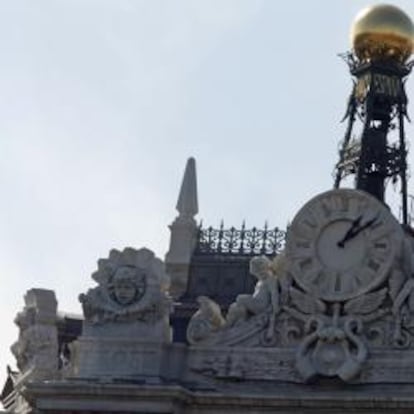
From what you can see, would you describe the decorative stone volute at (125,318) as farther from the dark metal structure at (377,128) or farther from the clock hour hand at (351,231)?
the dark metal structure at (377,128)

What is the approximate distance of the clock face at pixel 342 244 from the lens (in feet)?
173

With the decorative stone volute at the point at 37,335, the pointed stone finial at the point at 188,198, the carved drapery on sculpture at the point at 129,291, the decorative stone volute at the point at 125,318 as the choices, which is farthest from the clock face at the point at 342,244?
the pointed stone finial at the point at 188,198

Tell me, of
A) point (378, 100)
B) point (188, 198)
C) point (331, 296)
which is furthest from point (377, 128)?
point (331, 296)

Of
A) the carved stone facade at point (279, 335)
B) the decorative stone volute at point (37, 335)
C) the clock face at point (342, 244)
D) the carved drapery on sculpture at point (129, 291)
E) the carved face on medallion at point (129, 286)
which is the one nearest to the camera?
the carved stone facade at point (279, 335)

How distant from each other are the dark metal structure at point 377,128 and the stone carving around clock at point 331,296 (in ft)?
29.5

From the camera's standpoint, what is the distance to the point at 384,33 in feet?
207

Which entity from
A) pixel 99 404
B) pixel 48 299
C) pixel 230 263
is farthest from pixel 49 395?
pixel 230 263

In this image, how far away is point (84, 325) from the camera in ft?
179

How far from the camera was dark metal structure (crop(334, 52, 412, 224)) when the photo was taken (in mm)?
63312

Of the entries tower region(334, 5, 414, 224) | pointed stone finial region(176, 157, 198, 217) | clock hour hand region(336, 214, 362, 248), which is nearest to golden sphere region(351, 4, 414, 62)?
tower region(334, 5, 414, 224)

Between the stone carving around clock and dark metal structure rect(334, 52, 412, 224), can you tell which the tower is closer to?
dark metal structure rect(334, 52, 412, 224)

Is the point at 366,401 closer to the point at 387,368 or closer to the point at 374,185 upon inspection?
the point at 387,368

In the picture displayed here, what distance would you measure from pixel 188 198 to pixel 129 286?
13.0m

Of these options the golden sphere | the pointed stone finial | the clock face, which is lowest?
the clock face
